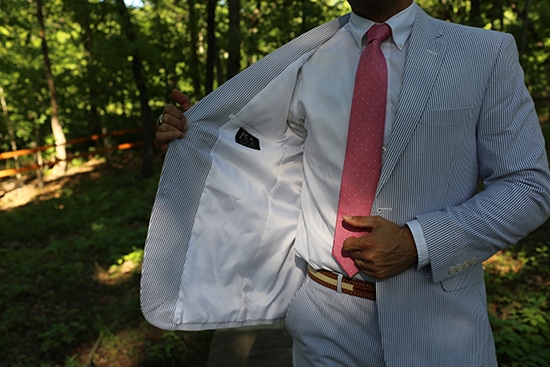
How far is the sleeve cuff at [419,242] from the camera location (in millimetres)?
1533

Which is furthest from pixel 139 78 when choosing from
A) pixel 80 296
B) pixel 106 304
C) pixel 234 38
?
pixel 106 304

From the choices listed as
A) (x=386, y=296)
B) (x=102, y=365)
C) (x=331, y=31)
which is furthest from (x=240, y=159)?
(x=102, y=365)

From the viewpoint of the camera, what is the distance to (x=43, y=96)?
1672cm

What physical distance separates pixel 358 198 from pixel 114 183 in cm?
1338

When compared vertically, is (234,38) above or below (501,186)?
below

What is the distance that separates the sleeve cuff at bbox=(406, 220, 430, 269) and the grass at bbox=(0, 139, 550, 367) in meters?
2.53

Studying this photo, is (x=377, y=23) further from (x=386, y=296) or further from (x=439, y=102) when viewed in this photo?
(x=386, y=296)

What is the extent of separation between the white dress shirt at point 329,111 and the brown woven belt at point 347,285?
3 centimetres

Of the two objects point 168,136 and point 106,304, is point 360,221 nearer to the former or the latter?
point 168,136

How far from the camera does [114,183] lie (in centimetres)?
1413

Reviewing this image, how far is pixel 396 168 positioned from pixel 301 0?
9.46 metres

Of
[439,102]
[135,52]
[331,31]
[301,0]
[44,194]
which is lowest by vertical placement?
[44,194]

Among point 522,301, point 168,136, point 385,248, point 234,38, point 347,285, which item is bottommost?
point 522,301

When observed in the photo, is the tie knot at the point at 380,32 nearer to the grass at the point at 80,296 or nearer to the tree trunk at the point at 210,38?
the grass at the point at 80,296
